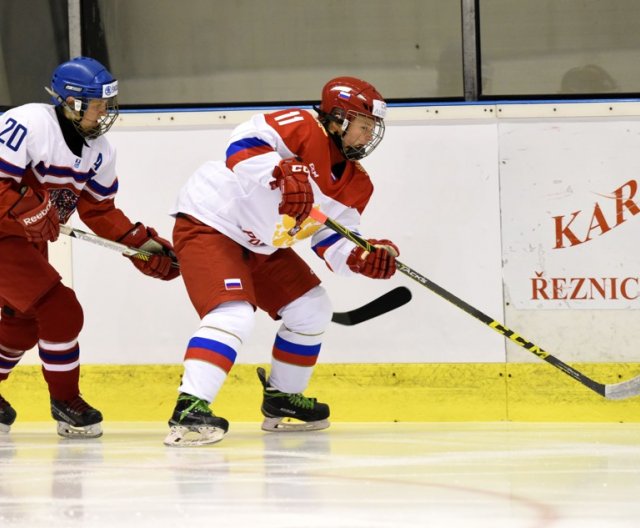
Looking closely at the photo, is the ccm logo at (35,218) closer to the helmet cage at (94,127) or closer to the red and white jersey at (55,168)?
the red and white jersey at (55,168)

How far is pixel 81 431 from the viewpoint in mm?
3682

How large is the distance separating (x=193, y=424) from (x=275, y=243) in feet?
A: 2.14

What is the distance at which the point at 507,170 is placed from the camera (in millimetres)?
4191

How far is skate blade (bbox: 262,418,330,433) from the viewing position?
12.5 ft

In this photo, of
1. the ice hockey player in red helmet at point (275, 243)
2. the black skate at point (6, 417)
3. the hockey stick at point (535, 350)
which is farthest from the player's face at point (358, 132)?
the black skate at point (6, 417)

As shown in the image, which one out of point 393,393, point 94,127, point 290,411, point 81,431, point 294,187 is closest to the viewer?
point 294,187

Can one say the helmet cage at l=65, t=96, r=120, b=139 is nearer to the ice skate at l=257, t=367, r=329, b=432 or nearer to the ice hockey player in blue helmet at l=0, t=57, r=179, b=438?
the ice hockey player in blue helmet at l=0, t=57, r=179, b=438

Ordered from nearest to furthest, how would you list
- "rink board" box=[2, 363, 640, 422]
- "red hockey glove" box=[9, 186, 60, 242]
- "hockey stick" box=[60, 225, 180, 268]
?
"red hockey glove" box=[9, 186, 60, 242] → "hockey stick" box=[60, 225, 180, 268] → "rink board" box=[2, 363, 640, 422]

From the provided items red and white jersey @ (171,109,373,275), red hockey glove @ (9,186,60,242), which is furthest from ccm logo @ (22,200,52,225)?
red and white jersey @ (171,109,373,275)

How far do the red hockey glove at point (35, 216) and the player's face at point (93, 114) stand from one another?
0.25m

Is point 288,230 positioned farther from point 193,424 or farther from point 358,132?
point 193,424

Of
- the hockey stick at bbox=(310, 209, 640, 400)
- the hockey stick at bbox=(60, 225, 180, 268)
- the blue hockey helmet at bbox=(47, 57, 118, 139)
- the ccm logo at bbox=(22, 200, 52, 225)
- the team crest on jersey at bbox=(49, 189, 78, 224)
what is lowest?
the hockey stick at bbox=(310, 209, 640, 400)

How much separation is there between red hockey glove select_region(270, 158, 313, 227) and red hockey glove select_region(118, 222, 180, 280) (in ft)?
2.10


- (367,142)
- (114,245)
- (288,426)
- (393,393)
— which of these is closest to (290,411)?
(288,426)
